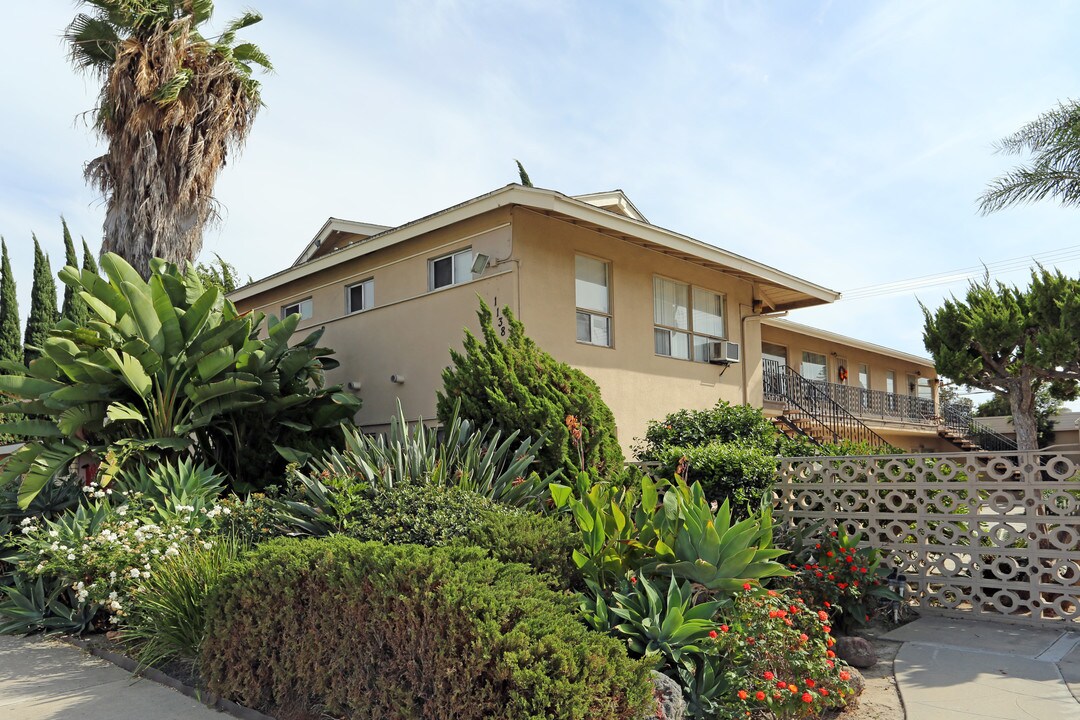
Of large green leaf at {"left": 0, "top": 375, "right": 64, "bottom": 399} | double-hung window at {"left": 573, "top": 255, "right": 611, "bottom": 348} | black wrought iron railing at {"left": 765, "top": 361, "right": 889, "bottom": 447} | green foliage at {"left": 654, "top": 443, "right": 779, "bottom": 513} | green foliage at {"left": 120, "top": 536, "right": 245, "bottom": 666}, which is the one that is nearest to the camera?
green foliage at {"left": 120, "top": 536, "right": 245, "bottom": 666}

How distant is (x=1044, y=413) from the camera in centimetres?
3841

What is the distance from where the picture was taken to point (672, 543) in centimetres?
595

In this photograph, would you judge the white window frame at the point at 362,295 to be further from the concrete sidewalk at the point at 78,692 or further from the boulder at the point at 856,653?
the boulder at the point at 856,653

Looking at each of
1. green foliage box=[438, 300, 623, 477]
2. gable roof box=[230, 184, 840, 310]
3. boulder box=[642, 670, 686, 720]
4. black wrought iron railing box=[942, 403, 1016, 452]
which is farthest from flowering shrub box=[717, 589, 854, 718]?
black wrought iron railing box=[942, 403, 1016, 452]

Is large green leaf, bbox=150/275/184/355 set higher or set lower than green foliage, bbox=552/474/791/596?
higher

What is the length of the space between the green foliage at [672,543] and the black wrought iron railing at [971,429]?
29.7 m

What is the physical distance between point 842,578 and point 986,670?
4.97ft

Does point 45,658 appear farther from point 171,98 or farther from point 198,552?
point 171,98

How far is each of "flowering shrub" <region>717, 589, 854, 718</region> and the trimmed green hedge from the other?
0.86m

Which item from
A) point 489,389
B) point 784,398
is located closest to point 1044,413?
point 784,398

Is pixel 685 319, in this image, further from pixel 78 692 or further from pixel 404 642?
pixel 78 692

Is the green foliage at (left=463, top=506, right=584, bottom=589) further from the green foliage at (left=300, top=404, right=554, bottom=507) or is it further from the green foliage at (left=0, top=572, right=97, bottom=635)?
the green foliage at (left=0, top=572, right=97, bottom=635)

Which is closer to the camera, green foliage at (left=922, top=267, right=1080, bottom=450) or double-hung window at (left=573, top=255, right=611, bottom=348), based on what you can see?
double-hung window at (left=573, top=255, right=611, bottom=348)

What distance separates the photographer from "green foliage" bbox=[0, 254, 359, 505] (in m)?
10.0
